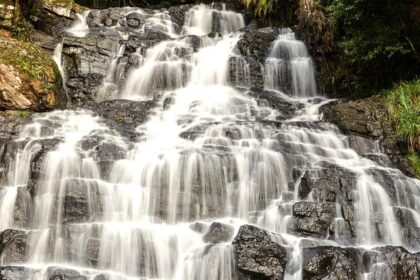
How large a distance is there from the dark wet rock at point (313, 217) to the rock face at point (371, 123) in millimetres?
3378

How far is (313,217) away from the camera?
8859 millimetres

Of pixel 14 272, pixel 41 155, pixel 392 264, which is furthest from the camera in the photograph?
pixel 41 155

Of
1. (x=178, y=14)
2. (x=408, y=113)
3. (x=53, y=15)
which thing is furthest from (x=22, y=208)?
(x=178, y=14)

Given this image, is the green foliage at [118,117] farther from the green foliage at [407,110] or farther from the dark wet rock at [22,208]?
the green foliage at [407,110]

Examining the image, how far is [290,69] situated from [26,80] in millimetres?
8683

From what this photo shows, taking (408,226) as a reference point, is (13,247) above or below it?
below

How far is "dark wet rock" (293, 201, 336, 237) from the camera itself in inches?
343

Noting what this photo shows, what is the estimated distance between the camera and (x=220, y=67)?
16.3 m

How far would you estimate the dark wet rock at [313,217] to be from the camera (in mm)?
8711

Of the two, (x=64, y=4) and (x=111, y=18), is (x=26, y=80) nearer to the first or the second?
(x=111, y=18)

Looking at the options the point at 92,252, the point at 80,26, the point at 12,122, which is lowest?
the point at 92,252

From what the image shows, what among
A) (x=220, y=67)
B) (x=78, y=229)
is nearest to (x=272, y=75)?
(x=220, y=67)

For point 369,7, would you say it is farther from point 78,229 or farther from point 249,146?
point 78,229

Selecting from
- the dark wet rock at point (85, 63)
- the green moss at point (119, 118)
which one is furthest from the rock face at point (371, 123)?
the dark wet rock at point (85, 63)
